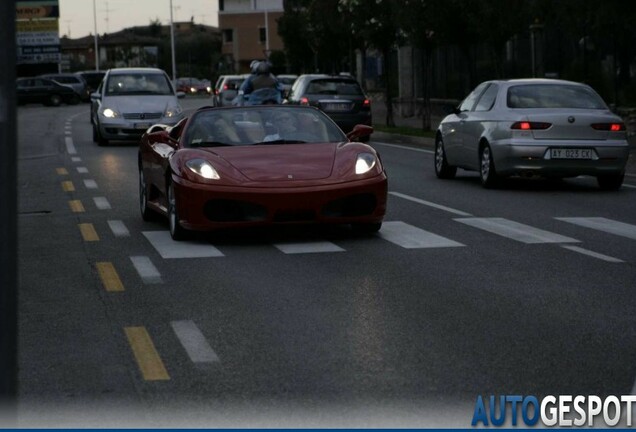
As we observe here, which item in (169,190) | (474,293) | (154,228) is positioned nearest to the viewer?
(474,293)

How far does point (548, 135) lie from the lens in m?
18.3

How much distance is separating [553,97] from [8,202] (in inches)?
598

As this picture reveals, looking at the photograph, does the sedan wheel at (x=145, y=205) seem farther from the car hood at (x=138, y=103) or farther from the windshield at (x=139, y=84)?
the windshield at (x=139, y=84)

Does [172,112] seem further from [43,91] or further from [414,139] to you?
[43,91]

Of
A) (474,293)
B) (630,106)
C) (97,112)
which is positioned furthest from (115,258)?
(630,106)

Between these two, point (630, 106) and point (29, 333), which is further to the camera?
point (630, 106)

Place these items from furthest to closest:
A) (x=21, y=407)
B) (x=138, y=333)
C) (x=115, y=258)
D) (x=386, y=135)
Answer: (x=386, y=135)
(x=115, y=258)
(x=138, y=333)
(x=21, y=407)

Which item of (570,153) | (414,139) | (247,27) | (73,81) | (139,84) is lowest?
(414,139)

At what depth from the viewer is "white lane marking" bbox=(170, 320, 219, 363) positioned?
→ 737 centimetres

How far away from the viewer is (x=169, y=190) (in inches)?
522

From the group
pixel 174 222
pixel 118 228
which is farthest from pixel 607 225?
pixel 118 228


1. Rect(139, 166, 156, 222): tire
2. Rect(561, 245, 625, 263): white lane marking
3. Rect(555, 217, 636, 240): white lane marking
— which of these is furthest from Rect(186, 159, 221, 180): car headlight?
Rect(555, 217, 636, 240): white lane marking

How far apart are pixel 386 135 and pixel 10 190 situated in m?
31.9

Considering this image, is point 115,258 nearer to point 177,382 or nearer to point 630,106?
point 177,382
